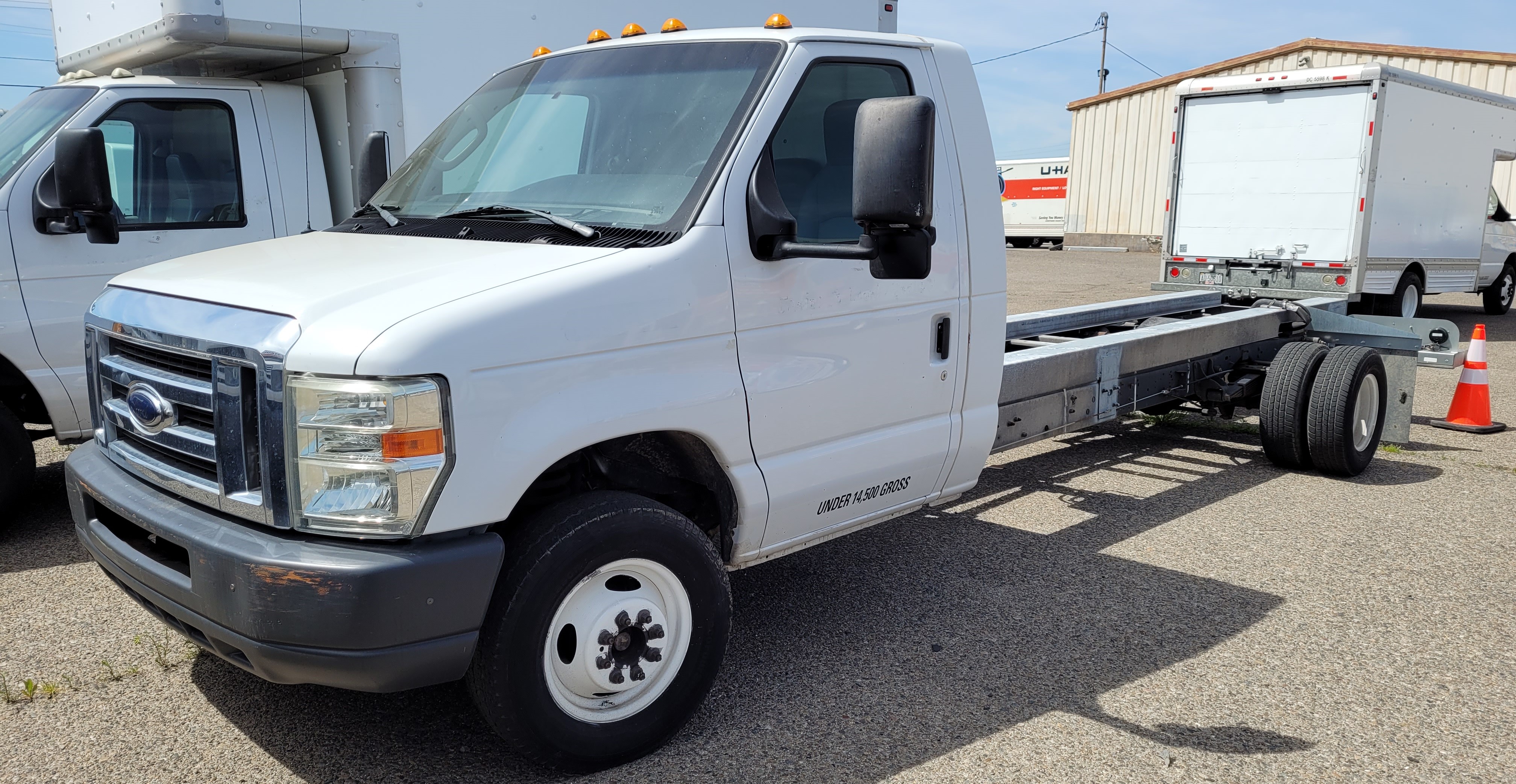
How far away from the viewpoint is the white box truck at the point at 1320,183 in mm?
12375

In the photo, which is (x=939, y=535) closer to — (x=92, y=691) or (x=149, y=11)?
(x=92, y=691)

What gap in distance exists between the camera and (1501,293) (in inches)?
683

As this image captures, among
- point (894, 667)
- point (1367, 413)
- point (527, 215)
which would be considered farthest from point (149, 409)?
point (1367, 413)

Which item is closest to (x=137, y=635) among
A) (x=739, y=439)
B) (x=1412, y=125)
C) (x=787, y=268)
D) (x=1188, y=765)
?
(x=739, y=439)

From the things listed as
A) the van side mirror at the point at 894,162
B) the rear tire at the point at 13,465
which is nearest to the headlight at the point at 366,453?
the van side mirror at the point at 894,162

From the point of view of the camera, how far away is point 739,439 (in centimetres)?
341

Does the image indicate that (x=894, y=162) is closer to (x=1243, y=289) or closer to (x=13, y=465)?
(x=13, y=465)

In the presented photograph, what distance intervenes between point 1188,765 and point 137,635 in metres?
3.69

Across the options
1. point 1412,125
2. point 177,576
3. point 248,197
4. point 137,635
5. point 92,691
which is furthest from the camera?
point 1412,125

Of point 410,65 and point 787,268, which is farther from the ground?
point 410,65

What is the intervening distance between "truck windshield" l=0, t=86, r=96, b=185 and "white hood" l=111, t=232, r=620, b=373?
2280mm

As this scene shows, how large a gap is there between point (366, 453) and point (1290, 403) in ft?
18.4

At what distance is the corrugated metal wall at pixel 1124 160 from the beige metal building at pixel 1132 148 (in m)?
0.02

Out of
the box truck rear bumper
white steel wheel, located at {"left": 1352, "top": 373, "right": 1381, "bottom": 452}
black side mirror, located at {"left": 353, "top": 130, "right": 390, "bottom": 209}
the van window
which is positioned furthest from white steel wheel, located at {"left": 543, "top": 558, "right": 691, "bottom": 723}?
the box truck rear bumper
